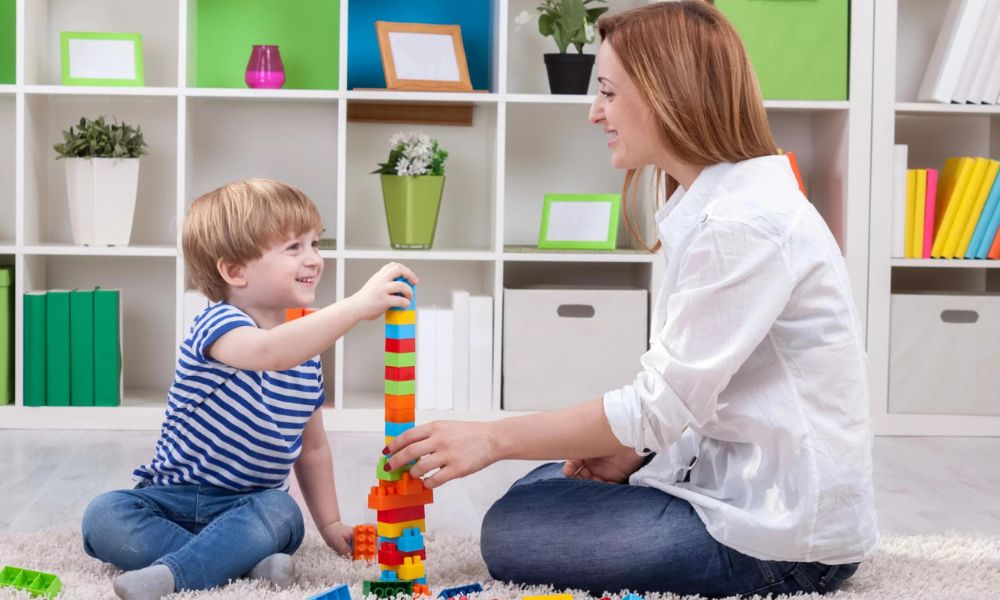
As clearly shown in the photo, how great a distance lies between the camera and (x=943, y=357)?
283 centimetres

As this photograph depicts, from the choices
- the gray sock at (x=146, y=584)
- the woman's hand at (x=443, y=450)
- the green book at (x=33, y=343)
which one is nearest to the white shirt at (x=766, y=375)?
the woman's hand at (x=443, y=450)

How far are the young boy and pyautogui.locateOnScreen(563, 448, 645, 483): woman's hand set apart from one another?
32cm

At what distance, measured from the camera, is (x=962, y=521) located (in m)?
2.02

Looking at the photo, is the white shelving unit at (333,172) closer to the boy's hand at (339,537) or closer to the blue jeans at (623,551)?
the boy's hand at (339,537)

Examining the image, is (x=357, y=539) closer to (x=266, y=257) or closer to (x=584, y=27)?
(x=266, y=257)

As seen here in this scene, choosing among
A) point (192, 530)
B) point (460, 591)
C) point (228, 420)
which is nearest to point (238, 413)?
point (228, 420)

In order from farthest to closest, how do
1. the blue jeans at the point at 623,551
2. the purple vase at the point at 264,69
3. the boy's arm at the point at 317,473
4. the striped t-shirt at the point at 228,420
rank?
1. the purple vase at the point at 264,69
2. the boy's arm at the point at 317,473
3. the striped t-shirt at the point at 228,420
4. the blue jeans at the point at 623,551

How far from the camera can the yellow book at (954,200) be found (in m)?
2.80

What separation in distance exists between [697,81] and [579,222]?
1.46 m

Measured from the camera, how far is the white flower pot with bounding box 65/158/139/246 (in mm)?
2750

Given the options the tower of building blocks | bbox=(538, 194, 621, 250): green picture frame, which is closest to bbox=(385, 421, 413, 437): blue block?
the tower of building blocks

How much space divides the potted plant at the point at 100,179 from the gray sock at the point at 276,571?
1468 mm

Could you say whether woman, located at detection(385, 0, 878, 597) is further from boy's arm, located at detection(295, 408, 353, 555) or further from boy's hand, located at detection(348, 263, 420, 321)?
boy's arm, located at detection(295, 408, 353, 555)

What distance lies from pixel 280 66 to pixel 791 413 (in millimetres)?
1819
